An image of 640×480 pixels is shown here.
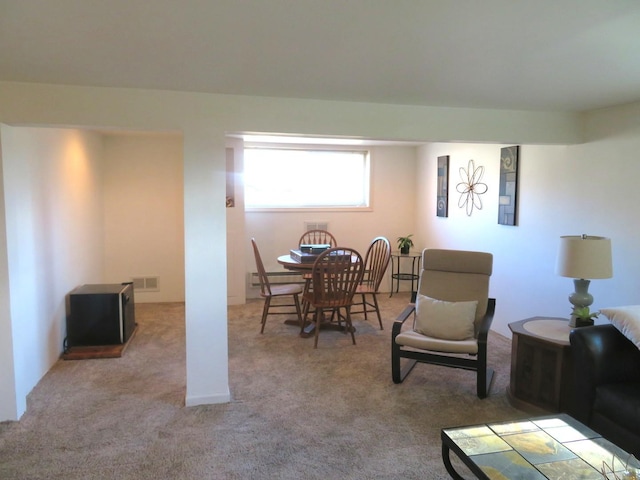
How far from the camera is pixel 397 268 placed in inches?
250

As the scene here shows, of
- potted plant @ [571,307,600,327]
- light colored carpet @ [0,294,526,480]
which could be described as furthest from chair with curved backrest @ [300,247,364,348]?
potted plant @ [571,307,600,327]

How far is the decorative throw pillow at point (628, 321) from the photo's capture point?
235 centimetres

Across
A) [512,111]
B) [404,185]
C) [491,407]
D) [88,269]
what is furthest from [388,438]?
[404,185]

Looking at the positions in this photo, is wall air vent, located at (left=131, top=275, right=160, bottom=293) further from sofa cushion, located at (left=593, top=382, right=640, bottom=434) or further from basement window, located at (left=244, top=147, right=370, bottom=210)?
sofa cushion, located at (left=593, top=382, right=640, bottom=434)

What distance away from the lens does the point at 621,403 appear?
2.21 m

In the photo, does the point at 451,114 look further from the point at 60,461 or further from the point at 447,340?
the point at 60,461

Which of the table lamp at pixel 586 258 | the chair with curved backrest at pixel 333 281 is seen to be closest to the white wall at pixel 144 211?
the chair with curved backrest at pixel 333 281

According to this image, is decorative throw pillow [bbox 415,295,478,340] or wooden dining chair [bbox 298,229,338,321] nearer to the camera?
decorative throw pillow [bbox 415,295,478,340]

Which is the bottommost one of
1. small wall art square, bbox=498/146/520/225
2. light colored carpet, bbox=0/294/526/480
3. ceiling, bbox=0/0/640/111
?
light colored carpet, bbox=0/294/526/480

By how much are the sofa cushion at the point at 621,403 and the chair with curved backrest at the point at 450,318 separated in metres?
0.78

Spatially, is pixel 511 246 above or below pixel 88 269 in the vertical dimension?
above

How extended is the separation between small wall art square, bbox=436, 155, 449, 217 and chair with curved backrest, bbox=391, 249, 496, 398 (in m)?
1.87

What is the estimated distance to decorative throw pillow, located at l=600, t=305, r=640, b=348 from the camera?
7.71 ft

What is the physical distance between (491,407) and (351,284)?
1.60m
